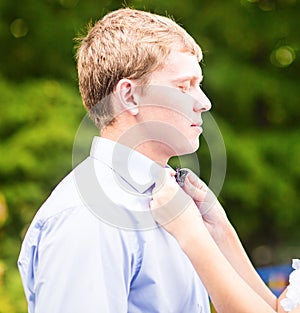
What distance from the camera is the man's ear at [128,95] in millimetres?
1933

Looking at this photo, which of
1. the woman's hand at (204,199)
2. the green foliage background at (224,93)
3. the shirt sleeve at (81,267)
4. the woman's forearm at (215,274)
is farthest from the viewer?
the green foliage background at (224,93)

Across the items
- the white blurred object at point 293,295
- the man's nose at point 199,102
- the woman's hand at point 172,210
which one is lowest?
the white blurred object at point 293,295

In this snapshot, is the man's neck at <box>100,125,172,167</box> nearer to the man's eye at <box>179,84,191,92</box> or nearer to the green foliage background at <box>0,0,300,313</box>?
the man's eye at <box>179,84,191,92</box>

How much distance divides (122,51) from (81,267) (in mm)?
572

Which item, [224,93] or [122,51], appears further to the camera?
[224,93]

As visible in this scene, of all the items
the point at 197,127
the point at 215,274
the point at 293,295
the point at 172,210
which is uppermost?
the point at 197,127

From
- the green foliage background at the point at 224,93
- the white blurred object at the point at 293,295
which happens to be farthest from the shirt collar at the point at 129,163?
the green foliage background at the point at 224,93

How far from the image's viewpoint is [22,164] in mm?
5398

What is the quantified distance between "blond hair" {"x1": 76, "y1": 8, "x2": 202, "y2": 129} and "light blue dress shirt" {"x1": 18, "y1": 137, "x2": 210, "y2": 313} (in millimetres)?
129

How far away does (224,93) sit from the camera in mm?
6266

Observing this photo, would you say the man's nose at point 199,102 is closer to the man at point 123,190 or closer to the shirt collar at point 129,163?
the man at point 123,190

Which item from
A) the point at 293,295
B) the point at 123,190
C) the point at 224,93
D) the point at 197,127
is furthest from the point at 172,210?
the point at 224,93

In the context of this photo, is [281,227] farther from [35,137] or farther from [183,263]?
→ [183,263]

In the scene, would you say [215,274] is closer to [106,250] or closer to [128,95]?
[106,250]
